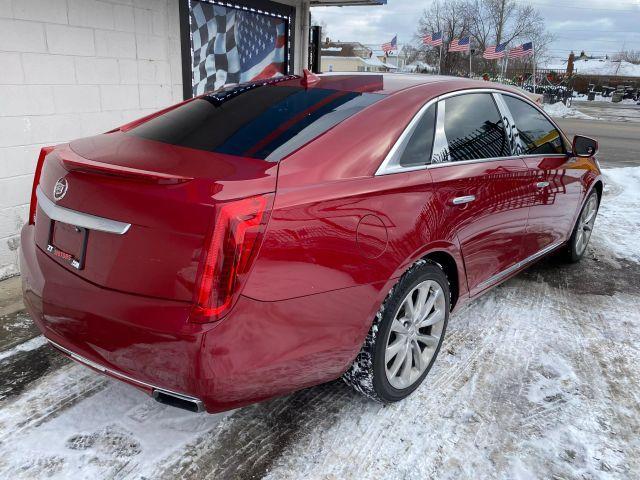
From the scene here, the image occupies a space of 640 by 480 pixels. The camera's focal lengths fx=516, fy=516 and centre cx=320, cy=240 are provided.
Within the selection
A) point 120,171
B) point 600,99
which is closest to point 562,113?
point 600,99

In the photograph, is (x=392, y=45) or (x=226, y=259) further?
(x=392, y=45)

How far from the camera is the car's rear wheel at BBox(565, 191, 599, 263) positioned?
465 cm

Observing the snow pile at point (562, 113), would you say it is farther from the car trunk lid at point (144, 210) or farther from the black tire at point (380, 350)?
the car trunk lid at point (144, 210)

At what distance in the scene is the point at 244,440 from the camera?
7.72 ft

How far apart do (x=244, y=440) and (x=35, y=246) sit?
50.9 inches

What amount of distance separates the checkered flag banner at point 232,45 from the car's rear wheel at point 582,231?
14.1ft

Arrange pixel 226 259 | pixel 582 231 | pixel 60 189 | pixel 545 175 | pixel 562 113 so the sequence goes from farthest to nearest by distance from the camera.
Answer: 1. pixel 562 113
2. pixel 582 231
3. pixel 545 175
4. pixel 60 189
5. pixel 226 259

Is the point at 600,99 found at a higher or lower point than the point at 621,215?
higher

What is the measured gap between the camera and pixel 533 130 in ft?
12.3

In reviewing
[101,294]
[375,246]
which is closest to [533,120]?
[375,246]

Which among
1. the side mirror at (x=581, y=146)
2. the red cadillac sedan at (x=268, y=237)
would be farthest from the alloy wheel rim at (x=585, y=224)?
the red cadillac sedan at (x=268, y=237)

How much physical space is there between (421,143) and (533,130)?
5.09ft

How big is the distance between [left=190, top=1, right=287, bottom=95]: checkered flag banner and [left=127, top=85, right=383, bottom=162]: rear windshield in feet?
12.0

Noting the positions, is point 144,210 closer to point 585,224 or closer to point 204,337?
point 204,337
